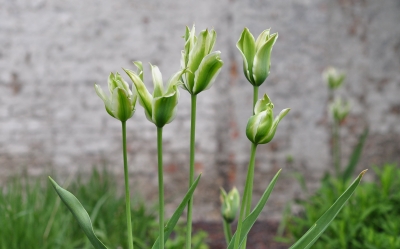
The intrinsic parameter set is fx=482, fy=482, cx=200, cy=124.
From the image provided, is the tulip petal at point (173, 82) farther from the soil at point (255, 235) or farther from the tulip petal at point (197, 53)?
the soil at point (255, 235)

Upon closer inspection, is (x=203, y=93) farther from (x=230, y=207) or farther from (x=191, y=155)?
(x=191, y=155)

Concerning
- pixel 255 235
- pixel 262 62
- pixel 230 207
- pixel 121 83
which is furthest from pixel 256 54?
pixel 255 235

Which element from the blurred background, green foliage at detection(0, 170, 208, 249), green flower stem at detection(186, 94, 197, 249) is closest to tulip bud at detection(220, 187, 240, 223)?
green flower stem at detection(186, 94, 197, 249)

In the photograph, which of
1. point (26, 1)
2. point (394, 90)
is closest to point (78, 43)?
point (26, 1)

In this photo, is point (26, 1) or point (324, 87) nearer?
point (26, 1)

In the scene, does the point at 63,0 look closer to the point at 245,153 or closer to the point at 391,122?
the point at 245,153
